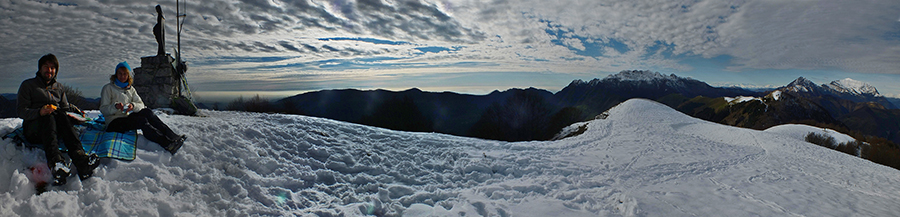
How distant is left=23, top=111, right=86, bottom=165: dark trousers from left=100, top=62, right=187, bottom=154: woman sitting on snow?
0.65 m

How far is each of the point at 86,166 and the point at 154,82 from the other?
7.64 meters

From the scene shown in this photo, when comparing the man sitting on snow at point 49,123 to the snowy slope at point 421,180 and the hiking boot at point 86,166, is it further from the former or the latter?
the snowy slope at point 421,180

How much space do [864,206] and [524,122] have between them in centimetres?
3054

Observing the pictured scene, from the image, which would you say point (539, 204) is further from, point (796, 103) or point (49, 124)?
point (796, 103)

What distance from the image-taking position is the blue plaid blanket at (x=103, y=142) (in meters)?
4.04

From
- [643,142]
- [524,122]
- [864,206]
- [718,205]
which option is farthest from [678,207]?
[524,122]

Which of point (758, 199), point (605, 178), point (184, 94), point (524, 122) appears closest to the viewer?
point (758, 199)

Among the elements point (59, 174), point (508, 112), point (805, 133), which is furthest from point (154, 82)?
point (508, 112)

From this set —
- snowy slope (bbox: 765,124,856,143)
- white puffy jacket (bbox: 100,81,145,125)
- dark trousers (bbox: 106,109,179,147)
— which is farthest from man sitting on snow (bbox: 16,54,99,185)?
snowy slope (bbox: 765,124,856,143)

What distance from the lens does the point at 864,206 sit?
6305 millimetres

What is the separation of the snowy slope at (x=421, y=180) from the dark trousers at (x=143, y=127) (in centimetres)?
16

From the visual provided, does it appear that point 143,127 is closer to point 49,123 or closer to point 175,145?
point 175,145

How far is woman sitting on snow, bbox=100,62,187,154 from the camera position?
189 inches

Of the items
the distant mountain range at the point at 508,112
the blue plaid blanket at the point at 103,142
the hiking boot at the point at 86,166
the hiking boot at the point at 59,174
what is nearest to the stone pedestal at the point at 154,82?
the blue plaid blanket at the point at 103,142
